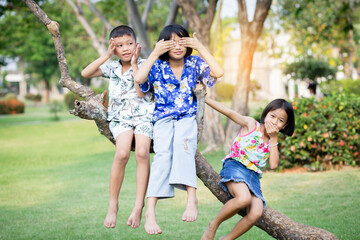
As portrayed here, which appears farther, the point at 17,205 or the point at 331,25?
the point at 331,25

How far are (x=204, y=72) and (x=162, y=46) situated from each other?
44cm

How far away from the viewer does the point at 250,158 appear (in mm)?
3621

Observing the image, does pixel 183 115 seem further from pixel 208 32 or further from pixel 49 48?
pixel 49 48

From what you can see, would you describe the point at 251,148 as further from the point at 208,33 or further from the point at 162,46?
the point at 208,33

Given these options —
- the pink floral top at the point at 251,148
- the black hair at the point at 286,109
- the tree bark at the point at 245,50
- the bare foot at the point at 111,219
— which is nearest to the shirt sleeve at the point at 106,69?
the bare foot at the point at 111,219

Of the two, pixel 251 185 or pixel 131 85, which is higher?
pixel 131 85

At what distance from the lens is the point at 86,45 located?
1358 inches

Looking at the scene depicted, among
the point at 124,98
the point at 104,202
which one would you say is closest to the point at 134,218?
the point at 124,98

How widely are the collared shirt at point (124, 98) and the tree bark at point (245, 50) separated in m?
6.44

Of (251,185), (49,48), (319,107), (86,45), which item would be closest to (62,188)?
(319,107)

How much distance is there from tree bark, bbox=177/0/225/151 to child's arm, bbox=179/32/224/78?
7.29 metres

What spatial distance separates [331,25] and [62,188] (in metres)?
15.2

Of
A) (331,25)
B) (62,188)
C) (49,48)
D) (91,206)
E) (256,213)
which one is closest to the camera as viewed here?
(256,213)

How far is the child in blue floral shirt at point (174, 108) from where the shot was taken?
10.5ft
